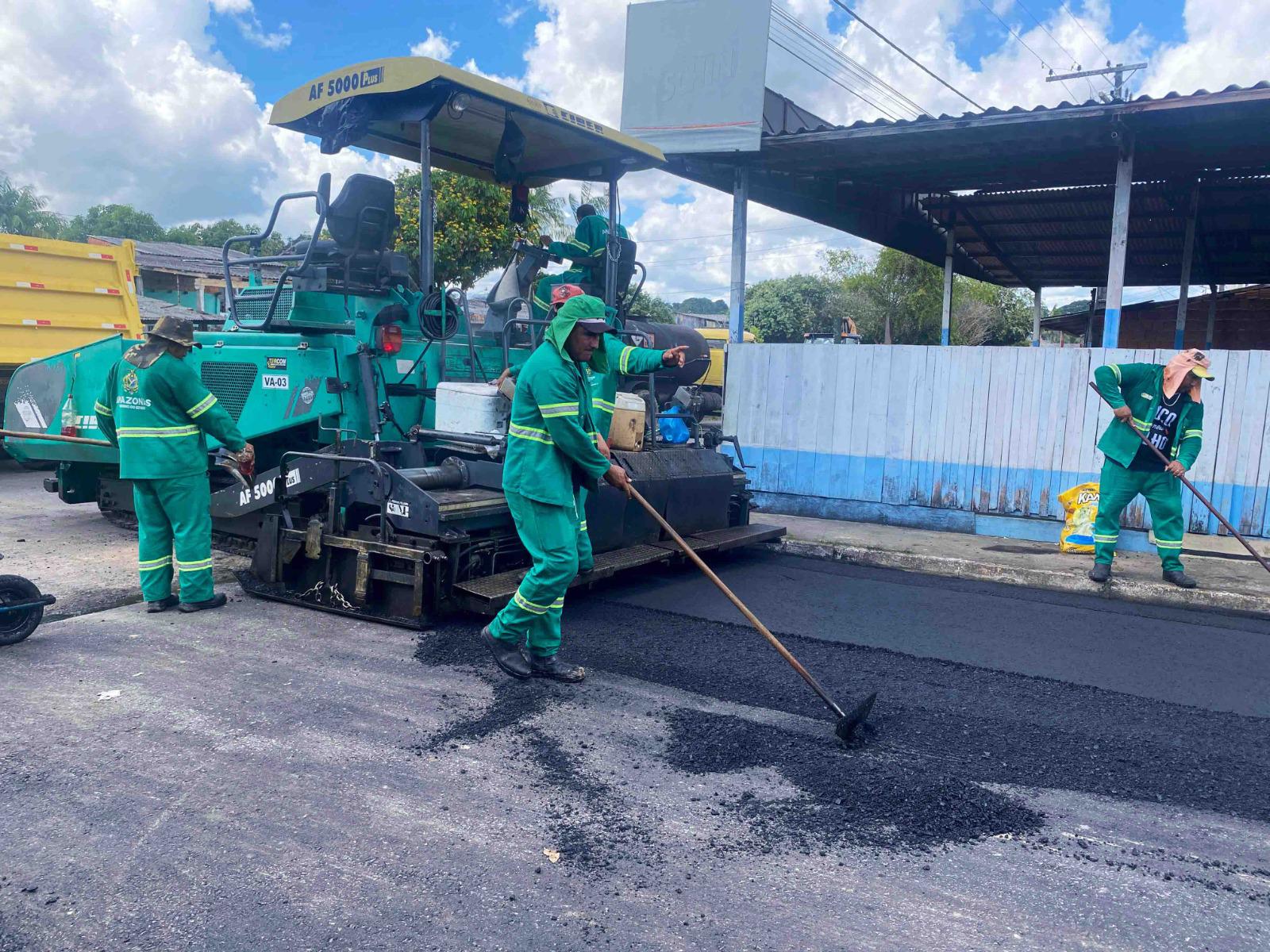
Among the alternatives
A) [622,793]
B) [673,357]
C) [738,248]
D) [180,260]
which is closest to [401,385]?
[673,357]

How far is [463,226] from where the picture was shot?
1152 centimetres

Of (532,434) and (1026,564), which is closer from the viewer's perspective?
(532,434)

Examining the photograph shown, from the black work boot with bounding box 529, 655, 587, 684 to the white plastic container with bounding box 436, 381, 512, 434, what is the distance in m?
1.67

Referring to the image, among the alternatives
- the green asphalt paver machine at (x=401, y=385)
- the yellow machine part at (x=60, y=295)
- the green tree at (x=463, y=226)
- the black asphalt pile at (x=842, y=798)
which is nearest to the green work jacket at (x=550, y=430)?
the green asphalt paver machine at (x=401, y=385)

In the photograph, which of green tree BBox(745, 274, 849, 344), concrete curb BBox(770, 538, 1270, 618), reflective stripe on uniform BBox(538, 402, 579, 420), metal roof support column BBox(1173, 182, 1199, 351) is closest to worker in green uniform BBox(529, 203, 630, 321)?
reflective stripe on uniform BBox(538, 402, 579, 420)

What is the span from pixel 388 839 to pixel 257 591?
3.13m

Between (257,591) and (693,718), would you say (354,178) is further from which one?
(693,718)

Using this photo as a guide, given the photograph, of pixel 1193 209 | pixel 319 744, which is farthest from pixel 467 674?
pixel 1193 209

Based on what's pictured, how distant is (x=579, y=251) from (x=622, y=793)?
4.13m

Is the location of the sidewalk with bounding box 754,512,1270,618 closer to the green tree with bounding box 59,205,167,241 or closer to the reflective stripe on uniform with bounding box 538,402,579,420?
the reflective stripe on uniform with bounding box 538,402,579,420

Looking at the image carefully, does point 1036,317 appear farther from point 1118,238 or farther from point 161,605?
point 161,605

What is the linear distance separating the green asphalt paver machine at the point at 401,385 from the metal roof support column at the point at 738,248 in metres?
3.29

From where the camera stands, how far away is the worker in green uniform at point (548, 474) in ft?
13.7

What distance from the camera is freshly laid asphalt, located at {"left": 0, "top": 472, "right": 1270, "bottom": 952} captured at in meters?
2.51
